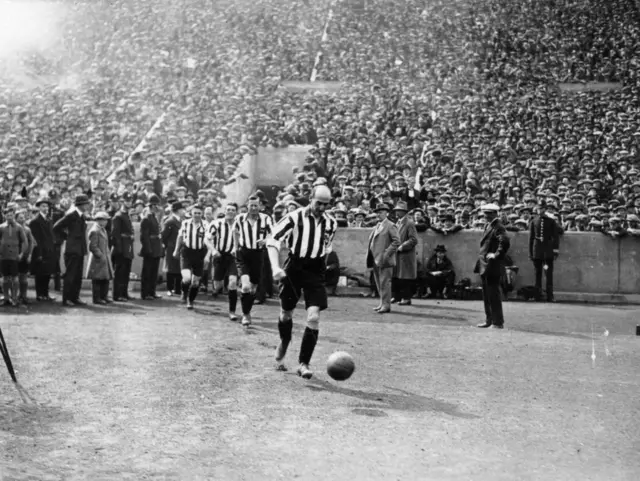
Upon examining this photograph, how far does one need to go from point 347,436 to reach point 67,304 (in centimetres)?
1001

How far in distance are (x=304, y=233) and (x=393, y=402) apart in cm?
201

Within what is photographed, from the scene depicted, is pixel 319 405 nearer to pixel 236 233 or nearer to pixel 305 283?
pixel 305 283

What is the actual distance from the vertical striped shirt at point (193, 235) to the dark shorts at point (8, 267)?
2761mm

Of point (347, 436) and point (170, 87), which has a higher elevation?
point (170, 87)

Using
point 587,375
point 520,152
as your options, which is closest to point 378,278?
point 587,375

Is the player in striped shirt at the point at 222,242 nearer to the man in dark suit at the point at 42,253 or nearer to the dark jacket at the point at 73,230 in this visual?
the dark jacket at the point at 73,230

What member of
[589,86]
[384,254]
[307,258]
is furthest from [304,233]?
[589,86]

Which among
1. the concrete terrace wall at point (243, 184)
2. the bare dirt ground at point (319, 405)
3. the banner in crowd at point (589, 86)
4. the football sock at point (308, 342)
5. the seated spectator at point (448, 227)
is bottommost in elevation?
the bare dirt ground at point (319, 405)

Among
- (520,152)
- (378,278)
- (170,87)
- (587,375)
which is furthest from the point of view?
(170,87)

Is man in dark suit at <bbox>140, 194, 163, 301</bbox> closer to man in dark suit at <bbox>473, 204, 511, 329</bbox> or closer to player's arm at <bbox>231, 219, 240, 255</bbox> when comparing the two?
player's arm at <bbox>231, 219, 240, 255</bbox>

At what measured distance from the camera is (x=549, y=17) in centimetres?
3142

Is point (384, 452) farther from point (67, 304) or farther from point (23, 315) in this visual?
point (67, 304)

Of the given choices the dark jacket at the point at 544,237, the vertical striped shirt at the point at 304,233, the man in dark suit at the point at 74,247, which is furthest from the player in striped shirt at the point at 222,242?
the dark jacket at the point at 544,237

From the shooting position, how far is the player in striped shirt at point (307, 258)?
8406 mm
